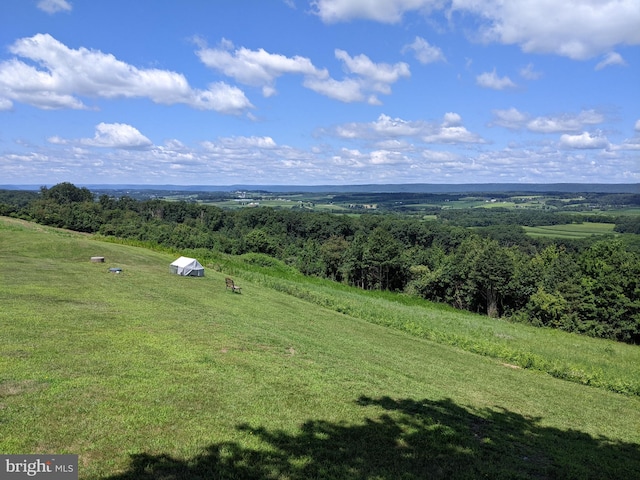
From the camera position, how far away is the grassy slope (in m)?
7.21

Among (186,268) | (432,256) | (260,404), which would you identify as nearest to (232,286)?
(186,268)

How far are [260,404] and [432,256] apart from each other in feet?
290

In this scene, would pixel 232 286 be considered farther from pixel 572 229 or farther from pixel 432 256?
pixel 572 229

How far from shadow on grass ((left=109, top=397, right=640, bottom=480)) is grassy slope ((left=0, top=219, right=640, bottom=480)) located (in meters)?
0.04

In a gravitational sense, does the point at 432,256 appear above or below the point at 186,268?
below

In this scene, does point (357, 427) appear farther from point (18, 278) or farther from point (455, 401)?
point (18, 278)

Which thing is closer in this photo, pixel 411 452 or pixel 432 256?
pixel 411 452

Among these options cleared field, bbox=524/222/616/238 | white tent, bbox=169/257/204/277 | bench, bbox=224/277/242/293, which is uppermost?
white tent, bbox=169/257/204/277

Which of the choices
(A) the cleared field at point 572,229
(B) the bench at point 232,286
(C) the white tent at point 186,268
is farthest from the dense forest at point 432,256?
(B) the bench at point 232,286

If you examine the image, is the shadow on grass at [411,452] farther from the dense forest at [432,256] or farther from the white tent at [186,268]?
the dense forest at [432,256]

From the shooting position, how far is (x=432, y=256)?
93625mm

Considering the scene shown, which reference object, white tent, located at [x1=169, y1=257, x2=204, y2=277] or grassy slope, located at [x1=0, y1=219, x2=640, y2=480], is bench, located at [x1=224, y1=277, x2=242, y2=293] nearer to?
white tent, located at [x1=169, y1=257, x2=204, y2=277]

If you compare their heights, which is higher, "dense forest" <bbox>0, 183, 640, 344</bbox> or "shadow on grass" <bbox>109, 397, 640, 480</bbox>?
"shadow on grass" <bbox>109, 397, 640, 480</bbox>

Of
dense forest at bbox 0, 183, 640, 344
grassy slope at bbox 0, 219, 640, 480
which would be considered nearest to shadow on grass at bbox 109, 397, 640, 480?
grassy slope at bbox 0, 219, 640, 480
